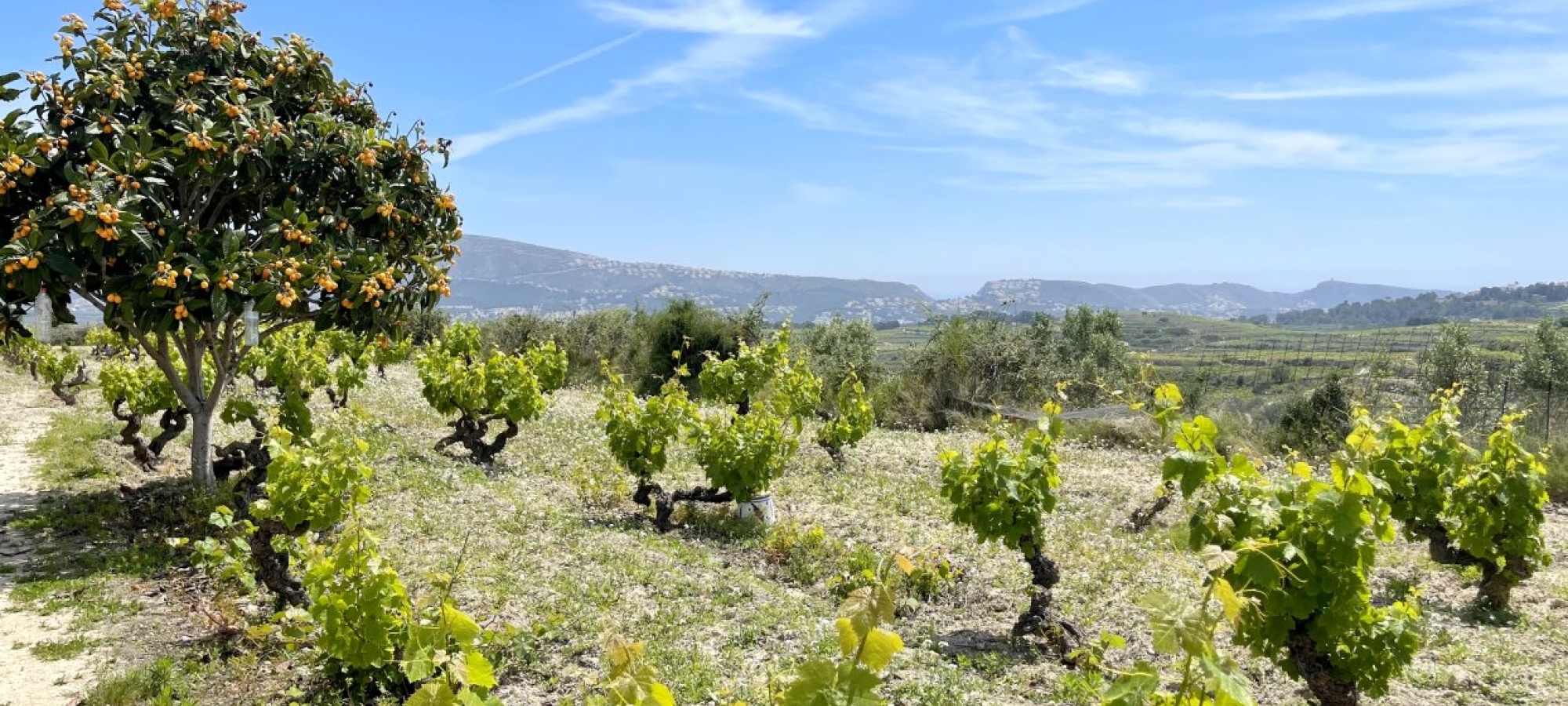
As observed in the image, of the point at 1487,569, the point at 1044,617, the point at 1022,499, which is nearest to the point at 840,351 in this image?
the point at 1487,569

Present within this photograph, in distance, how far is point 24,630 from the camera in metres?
6.77

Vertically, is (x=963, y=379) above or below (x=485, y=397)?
below

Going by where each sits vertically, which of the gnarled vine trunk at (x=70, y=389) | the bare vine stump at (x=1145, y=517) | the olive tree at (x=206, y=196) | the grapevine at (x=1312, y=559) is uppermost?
the olive tree at (x=206, y=196)

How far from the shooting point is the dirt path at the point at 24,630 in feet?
18.8

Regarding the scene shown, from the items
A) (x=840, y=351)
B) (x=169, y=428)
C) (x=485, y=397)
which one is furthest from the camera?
(x=840, y=351)

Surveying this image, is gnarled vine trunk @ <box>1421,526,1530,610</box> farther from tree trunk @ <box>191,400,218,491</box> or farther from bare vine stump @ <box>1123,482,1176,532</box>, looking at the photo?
tree trunk @ <box>191,400,218,491</box>

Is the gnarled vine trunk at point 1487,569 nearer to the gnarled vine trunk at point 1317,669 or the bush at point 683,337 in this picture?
the gnarled vine trunk at point 1317,669

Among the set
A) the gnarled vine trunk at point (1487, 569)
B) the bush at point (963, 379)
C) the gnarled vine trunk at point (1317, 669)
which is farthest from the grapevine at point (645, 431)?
the bush at point (963, 379)

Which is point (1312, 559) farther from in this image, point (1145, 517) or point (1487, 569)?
point (1145, 517)

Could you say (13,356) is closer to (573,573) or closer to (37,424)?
(37,424)

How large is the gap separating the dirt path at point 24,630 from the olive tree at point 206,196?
1.98m

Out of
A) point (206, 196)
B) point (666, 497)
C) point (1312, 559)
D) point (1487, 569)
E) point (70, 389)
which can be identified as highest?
point (206, 196)

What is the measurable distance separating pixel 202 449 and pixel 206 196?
3.06 meters

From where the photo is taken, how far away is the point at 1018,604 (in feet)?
28.7
